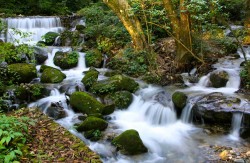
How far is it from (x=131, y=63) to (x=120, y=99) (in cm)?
279

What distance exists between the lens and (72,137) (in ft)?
16.1

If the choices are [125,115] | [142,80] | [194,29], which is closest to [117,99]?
[125,115]

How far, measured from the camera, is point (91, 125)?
23.1ft

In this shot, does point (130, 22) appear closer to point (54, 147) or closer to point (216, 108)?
point (216, 108)

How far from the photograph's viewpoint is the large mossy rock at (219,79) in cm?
952

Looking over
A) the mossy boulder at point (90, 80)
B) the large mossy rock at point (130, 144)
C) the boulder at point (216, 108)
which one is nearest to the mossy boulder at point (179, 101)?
the boulder at point (216, 108)

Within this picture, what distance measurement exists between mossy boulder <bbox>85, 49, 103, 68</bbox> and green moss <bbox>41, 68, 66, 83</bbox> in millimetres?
1961

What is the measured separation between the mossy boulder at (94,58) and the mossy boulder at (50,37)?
114 inches

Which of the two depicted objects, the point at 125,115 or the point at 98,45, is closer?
the point at 125,115

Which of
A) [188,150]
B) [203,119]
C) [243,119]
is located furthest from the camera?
[203,119]

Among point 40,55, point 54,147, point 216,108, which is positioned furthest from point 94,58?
point 54,147

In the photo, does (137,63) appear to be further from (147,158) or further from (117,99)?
(147,158)

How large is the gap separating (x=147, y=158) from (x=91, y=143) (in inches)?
55.2

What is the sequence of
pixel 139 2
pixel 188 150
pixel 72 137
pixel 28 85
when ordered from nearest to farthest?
pixel 72 137, pixel 188 150, pixel 28 85, pixel 139 2
